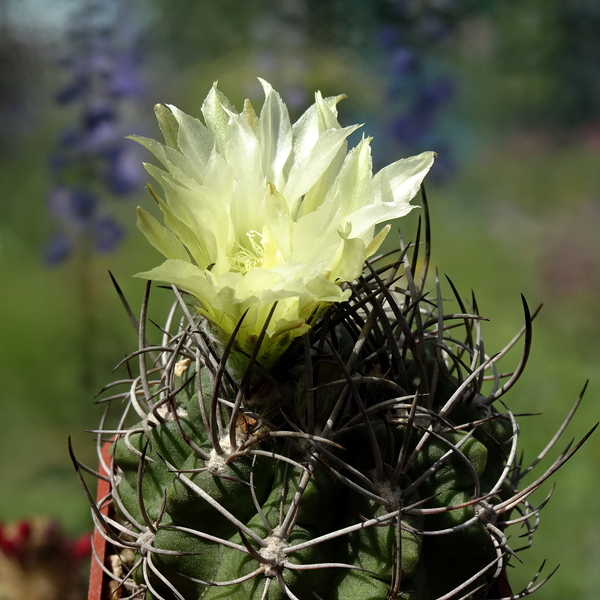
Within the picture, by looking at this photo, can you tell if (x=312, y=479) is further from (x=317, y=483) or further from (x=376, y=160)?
(x=376, y=160)

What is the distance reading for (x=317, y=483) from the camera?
538mm

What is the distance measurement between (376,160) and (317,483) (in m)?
2.21

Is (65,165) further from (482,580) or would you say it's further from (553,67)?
(553,67)

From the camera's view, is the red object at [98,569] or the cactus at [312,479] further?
the red object at [98,569]

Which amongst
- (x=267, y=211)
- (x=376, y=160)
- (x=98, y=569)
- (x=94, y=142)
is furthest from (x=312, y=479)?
(x=376, y=160)

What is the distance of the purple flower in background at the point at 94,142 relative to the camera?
1.96 metres

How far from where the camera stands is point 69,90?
1904 mm

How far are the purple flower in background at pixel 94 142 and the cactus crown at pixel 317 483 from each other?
1.46 metres

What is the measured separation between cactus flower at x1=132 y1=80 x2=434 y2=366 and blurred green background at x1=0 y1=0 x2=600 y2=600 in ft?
4.77

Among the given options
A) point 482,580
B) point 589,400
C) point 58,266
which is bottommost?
point 589,400

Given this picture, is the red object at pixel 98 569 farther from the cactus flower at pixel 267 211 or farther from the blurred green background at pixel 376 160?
the blurred green background at pixel 376 160

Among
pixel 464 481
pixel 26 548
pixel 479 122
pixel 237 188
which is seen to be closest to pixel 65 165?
pixel 26 548

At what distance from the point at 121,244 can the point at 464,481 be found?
2.10 metres

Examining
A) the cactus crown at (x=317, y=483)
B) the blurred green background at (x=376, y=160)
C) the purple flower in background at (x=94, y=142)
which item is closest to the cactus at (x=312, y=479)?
the cactus crown at (x=317, y=483)
